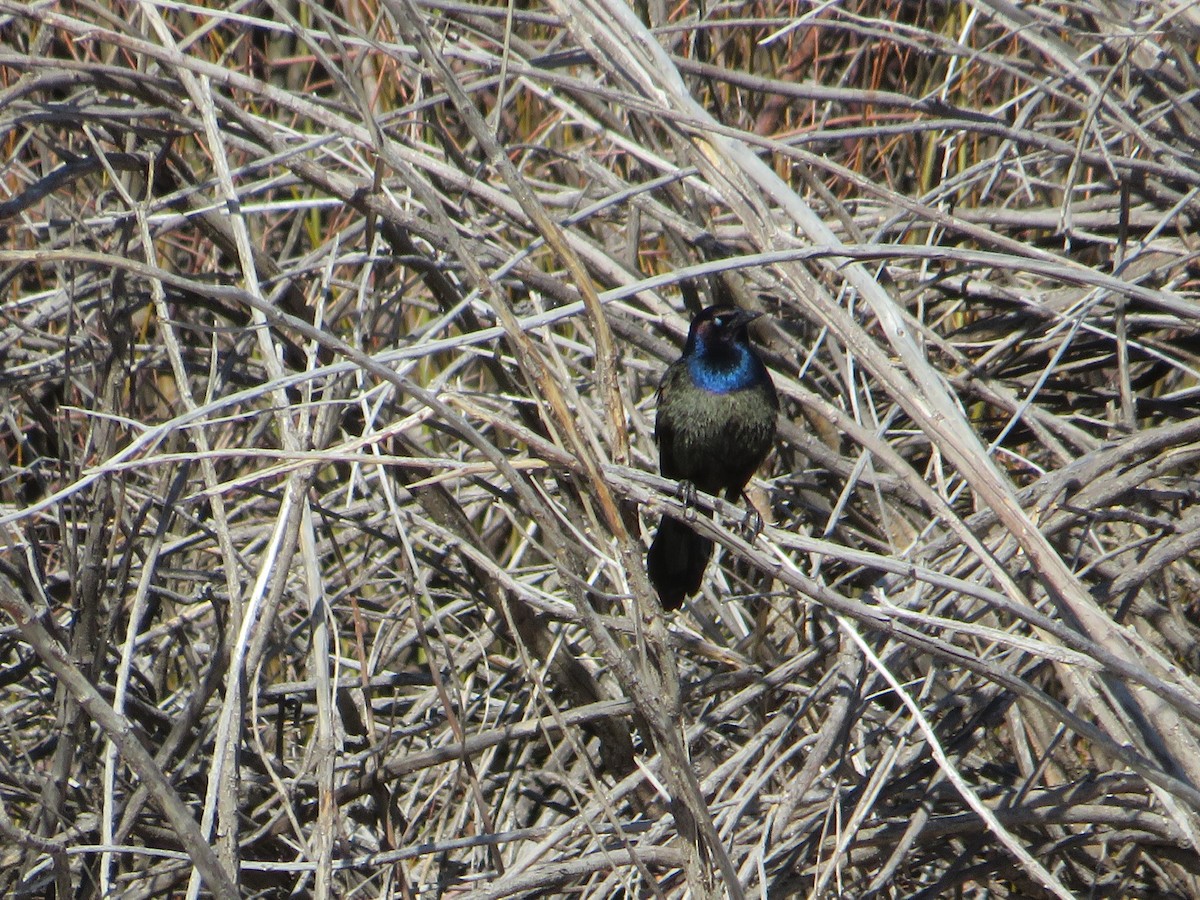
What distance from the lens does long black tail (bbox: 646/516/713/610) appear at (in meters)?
3.73

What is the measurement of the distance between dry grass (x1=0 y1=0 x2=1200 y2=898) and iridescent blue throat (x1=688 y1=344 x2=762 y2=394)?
0.12m

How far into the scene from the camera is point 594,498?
2.79 metres

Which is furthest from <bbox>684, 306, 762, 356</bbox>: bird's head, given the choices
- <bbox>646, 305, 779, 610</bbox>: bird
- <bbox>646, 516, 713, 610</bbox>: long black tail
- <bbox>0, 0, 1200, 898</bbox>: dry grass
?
<bbox>646, 516, 713, 610</bbox>: long black tail

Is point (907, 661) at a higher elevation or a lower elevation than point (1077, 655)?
lower

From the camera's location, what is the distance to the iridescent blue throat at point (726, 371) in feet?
12.3

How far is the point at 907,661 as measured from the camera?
3293mm

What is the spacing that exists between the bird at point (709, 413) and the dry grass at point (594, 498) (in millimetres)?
102

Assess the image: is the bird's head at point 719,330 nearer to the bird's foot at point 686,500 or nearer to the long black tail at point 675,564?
the long black tail at point 675,564

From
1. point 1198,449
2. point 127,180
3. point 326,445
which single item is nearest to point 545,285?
point 326,445

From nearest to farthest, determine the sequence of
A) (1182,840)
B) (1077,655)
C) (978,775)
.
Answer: (1077,655), (1182,840), (978,775)

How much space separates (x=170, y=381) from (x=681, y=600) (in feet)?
7.73

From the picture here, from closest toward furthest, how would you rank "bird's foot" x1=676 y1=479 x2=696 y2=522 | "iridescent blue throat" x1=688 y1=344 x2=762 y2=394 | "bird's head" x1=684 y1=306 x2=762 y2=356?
"bird's foot" x1=676 y1=479 x2=696 y2=522, "bird's head" x1=684 y1=306 x2=762 y2=356, "iridescent blue throat" x1=688 y1=344 x2=762 y2=394

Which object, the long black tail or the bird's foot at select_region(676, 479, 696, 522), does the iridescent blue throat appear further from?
the bird's foot at select_region(676, 479, 696, 522)

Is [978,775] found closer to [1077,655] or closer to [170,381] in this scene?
[1077,655]
